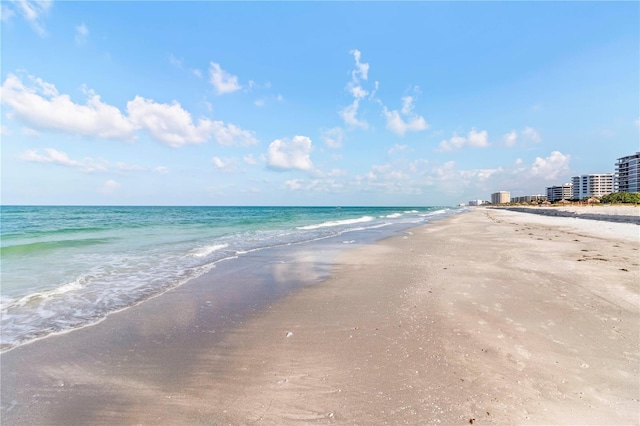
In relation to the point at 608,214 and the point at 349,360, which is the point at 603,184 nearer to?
the point at 608,214

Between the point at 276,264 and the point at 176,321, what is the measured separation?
6380 mm

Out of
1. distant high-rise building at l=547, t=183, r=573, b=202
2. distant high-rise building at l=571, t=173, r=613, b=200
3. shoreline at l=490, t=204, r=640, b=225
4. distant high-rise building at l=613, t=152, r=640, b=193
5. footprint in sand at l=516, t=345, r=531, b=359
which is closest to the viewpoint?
footprint in sand at l=516, t=345, r=531, b=359

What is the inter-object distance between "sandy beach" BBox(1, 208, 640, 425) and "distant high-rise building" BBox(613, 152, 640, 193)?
149 metres

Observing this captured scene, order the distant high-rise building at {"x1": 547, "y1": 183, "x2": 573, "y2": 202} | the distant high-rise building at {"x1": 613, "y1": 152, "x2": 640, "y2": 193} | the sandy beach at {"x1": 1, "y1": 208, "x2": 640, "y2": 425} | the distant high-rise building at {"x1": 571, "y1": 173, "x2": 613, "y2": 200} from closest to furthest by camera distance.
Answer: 1. the sandy beach at {"x1": 1, "y1": 208, "x2": 640, "y2": 425}
2. the distant high-rise building at {"x1": 613, "y1": 152, "x2": 640, "y2": 193}
3. the distant high-rise building at {"x1": 571, "y1": 173, "x2": 613, "y2": 200}
4. the distant high-rise building at {"x1": 547, "y1": 183, "x2": 573, "y2": 202}

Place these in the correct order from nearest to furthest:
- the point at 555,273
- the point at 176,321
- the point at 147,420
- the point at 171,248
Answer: the point at 147,420 → the point at 176,321 → the point at 555,273 → the point at 171,248

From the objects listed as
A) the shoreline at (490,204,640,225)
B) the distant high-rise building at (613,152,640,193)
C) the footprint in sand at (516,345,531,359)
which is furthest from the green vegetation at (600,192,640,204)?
the footprint in sand at (516,345,531,359)

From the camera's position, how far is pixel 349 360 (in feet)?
14.6

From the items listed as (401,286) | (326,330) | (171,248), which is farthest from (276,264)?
(171,248)

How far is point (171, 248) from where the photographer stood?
1723cm

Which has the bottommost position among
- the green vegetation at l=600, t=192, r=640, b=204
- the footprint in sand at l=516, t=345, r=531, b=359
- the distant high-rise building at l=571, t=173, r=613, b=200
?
the footprint in sand at l=516, t=345, r=531, b=359

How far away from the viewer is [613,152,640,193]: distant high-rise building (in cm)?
10999

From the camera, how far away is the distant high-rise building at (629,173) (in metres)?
110

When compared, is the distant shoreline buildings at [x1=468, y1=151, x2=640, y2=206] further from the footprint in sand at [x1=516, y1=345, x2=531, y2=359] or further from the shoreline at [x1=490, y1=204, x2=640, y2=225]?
the footprint in sand at [x1=516, y1=345, x2=531, y2=359]

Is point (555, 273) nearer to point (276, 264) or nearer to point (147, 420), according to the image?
point (276, 264)
